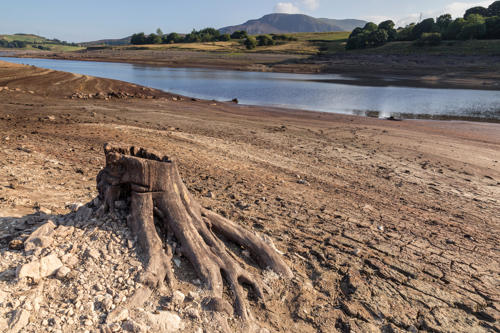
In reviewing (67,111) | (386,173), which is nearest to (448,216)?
(386,173)

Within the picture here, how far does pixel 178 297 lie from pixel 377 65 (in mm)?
72056

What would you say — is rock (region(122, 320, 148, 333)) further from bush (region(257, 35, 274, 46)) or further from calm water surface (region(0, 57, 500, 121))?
bush (region(257, 35, 274, 46))

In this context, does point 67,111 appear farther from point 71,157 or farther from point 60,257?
point 60,257

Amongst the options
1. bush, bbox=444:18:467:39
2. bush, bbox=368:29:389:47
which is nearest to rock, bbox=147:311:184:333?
bush, bbox=444:18:467:39

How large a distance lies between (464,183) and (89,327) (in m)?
10.3

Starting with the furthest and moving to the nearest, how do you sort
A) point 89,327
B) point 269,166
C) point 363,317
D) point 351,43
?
point 351,43, point 269,166, point 363,317, point 89,327

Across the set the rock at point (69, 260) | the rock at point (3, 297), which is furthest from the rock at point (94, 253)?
the rock at point (3, 297)

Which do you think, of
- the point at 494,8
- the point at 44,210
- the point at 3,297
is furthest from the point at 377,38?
the point at 3,297

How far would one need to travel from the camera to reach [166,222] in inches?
158

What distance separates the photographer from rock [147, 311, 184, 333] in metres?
3.01

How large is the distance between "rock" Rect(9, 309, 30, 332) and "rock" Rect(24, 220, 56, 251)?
87 cm

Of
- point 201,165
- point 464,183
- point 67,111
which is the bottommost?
point 464,183

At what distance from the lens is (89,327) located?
281cm

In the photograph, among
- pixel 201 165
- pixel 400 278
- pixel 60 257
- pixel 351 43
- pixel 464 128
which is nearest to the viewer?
pixel 60 257
